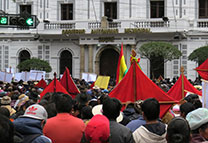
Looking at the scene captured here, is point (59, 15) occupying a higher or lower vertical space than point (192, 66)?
higher

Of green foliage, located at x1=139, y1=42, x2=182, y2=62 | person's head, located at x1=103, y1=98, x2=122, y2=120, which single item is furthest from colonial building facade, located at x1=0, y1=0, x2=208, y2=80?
person's head, located at x1=103, y1=98, x2=122, y2=120

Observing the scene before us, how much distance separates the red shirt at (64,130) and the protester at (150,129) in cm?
66

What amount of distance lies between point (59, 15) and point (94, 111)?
1011 inches

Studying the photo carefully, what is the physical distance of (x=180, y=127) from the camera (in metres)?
3.77

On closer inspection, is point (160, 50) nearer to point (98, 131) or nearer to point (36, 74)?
point (36, 74)

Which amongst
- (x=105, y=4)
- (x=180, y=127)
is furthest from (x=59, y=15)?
(x=180, y=127)

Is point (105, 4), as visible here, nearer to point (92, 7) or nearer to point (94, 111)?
point (92, 7)

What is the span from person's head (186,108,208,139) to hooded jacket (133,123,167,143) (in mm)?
431

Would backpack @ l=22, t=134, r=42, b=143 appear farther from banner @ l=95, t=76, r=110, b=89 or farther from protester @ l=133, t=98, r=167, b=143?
banner @ l=95, t=76, r=110, b=89

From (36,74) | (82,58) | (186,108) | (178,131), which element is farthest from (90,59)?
(178,131)

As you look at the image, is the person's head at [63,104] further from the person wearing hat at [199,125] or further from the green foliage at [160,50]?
the green foliage at [160,50]

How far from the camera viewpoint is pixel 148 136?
4.46 metres

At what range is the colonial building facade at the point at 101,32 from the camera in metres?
28.0

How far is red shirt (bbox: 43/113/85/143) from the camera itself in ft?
15.2
